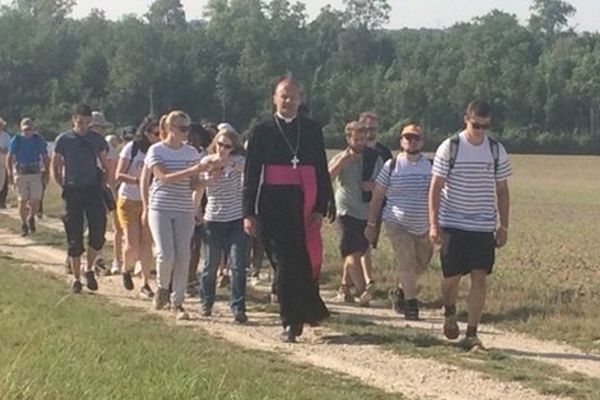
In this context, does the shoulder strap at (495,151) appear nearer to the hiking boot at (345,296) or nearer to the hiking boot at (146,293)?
the hiking boot at (345,296)

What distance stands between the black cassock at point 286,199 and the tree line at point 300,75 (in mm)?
69793

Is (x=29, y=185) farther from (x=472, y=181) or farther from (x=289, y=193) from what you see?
(x=472, y=181)

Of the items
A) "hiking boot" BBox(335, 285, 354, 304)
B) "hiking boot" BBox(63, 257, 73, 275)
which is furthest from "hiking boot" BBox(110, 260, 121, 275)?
"hiking boot" BBox(335, 285, 354, 304)

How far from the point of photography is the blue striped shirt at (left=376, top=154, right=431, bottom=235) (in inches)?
500

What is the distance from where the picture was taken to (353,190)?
45.2 ft

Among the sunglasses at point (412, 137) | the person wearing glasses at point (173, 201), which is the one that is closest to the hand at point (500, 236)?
the sunglasses at point (412, 137)

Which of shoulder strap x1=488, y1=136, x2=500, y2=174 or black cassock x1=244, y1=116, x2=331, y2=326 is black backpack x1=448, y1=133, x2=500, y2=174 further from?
black cassock x1=244, y1=116, x2=331, y2=326

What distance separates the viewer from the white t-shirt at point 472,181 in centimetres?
1066

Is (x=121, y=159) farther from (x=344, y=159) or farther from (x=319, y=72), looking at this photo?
(x=319, y=72)

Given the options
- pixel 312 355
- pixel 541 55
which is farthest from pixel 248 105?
pixel 312 355

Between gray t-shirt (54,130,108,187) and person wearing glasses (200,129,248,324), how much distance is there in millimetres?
1715

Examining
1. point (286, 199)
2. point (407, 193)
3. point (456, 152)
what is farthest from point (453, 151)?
point (407, 193)

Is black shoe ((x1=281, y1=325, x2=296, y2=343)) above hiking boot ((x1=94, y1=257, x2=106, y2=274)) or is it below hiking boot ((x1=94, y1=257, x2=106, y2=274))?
above

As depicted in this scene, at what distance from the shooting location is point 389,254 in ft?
59.6
